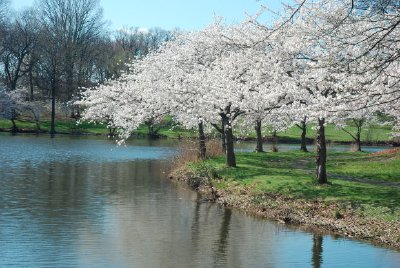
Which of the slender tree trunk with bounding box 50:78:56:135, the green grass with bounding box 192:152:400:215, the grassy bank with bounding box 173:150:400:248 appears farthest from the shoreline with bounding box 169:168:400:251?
the slender tree trunk with bounding box 50:78:56:135

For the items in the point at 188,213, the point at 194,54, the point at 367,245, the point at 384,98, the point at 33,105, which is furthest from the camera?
the point at 33,105

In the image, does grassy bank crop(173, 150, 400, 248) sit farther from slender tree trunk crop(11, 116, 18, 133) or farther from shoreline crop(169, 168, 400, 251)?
slender tree trunk crop(11, 116, 18, 133)

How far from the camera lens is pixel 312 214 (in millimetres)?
17609

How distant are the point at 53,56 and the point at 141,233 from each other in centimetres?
5979

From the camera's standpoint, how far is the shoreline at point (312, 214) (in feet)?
50.5

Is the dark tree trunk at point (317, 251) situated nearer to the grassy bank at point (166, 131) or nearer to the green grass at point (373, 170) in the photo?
the green grass at point (373, 170)

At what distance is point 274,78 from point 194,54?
1035 cm

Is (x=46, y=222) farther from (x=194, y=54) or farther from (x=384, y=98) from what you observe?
(x=194, y=54)

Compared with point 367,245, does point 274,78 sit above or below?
above

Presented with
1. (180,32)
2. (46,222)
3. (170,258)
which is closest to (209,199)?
(46,222)

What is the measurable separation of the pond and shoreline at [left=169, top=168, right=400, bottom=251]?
0.52 m

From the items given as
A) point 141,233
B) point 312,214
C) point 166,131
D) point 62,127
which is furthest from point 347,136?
point 141,233

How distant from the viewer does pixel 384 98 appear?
16.5 meters

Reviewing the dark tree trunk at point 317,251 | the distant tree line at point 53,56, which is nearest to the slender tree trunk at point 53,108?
the distant tree line at point 53,56
